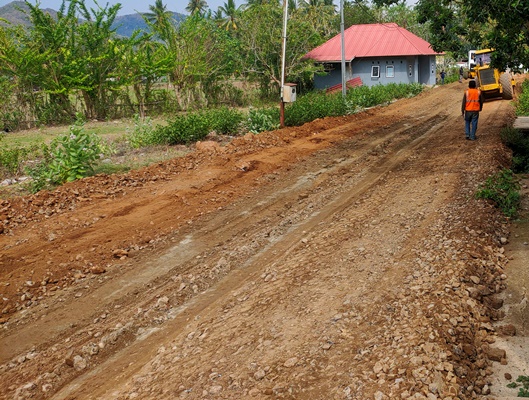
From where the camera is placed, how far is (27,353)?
5102 mm

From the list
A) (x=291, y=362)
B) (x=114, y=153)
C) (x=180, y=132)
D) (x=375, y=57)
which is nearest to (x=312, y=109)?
(x=180, y=132)

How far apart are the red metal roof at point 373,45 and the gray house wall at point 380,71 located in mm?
834

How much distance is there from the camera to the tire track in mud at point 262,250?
4.78 m

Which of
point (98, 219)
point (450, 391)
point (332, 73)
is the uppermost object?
point (332, 73)

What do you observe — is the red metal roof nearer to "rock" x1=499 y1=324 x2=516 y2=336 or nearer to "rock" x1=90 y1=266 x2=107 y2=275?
"rock" x1=90 y1=266 x2=107 y2=275

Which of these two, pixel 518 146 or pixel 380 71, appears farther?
pixel 380 71

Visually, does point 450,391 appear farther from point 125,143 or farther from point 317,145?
point 125,143

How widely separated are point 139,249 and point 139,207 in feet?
5.98

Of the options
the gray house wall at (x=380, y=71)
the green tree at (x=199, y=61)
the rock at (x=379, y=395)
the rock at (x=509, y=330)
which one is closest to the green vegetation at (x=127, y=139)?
the green tree at (x=199, y=61)

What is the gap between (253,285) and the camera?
6258mm

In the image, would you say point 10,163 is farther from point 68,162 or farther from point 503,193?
point 503,193

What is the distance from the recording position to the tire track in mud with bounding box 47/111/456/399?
4.78 metres

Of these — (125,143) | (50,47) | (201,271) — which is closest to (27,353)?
(201,271)

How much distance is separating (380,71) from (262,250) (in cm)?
3510
